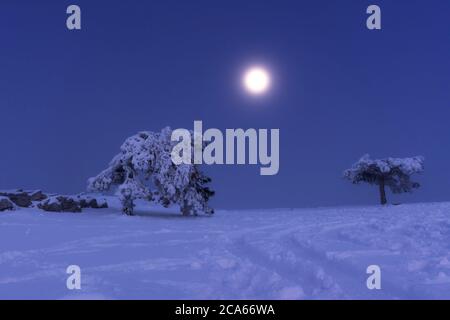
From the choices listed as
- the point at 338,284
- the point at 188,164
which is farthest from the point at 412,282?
the point at 188,164

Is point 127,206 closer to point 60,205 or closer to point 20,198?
point 60,205

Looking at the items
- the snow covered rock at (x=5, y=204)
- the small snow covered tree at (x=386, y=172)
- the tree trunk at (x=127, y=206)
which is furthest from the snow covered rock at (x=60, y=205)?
the small snow covered tree at (x=386, y=172)

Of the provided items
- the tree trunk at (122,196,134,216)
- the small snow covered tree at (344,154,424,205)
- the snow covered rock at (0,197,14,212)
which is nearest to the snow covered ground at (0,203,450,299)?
the snow covered rock at (0,197,14,212)

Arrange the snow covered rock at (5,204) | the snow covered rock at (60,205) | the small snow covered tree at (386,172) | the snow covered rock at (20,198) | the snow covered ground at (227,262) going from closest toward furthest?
the snow covered ground at (227,262)
the snow covered rock at (5,204)
the snow covered rock at (60,205)
the snow covered rock at (20,198)
the small snow covered tree at (386,172)

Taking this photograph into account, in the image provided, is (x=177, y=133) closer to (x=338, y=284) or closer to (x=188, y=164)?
(x=188, y=164)

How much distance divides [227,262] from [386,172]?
102 ft

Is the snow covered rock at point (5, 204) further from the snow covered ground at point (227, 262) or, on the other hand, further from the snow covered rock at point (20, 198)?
the snow covered ground at point (227, 262)

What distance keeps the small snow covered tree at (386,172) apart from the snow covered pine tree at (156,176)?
19.9 metres

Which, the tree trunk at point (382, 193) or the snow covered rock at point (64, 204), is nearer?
the snow covered rock at point (64, 204)

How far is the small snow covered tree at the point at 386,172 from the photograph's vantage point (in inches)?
1368

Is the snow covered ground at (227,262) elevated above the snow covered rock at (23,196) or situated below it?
below

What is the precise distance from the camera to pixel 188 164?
767 inches

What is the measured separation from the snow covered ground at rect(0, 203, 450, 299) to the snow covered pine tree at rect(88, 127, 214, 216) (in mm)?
6018

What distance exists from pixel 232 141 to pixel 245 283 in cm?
767
